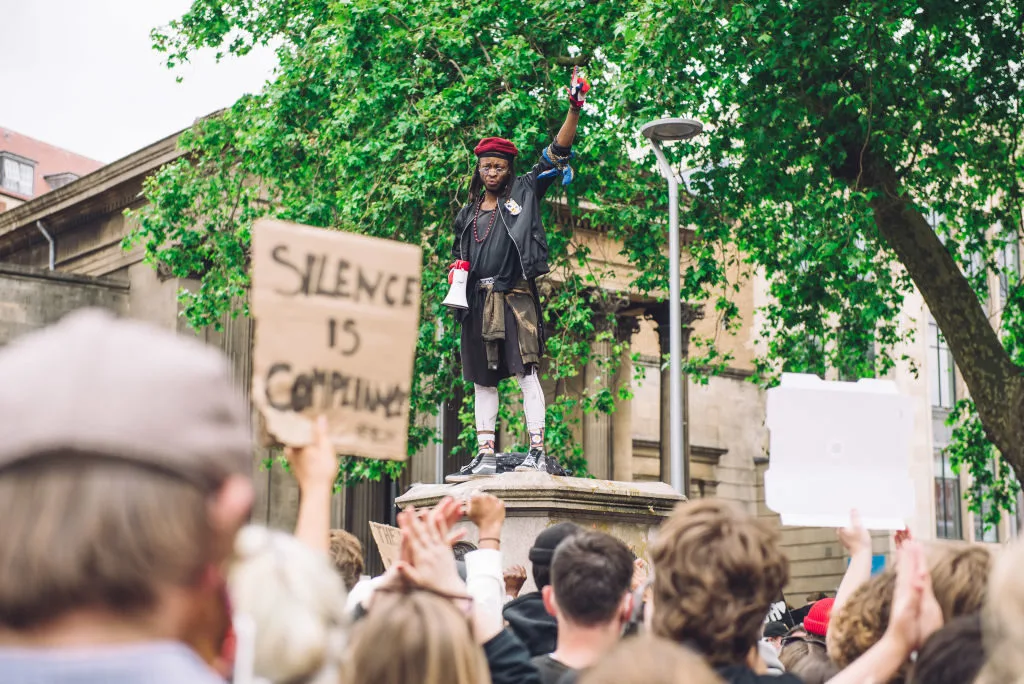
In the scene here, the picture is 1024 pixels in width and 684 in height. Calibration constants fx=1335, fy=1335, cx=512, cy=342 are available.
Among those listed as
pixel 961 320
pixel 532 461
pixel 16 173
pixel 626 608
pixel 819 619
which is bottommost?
pixel 819 619

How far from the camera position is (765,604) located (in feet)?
9.46

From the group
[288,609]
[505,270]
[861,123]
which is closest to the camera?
[288,609]

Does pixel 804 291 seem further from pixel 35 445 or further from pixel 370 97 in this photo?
pixel 35 445

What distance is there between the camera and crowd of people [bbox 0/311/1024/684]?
1283mm

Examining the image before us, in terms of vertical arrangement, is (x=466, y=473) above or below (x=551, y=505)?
above

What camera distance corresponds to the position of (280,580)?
81.3 inches

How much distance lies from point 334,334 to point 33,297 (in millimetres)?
22203

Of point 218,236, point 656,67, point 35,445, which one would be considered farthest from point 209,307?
point 35,445

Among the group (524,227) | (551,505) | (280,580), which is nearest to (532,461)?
(551,505)

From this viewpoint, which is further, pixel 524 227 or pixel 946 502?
pixel 946 502

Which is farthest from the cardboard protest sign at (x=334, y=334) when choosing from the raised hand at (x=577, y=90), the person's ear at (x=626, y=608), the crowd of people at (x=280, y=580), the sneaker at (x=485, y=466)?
the sneaker at (x=485, y=466)

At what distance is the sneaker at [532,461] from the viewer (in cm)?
819

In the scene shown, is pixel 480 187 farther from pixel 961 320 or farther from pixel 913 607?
pixel 961 320

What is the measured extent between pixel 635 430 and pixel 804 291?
18.2m
